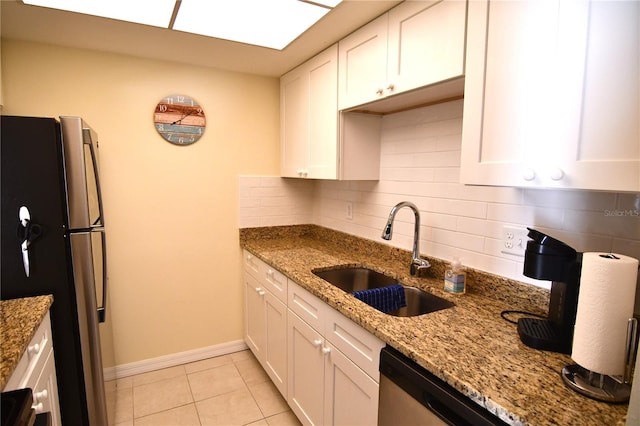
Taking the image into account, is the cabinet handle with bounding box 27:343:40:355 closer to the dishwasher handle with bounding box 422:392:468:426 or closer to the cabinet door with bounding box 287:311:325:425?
the cabinet door with bounding box 287:311:325:425

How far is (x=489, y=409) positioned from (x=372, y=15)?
1.67m

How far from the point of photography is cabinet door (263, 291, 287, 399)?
207 centimetres

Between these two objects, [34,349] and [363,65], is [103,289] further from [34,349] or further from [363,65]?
[363,65]

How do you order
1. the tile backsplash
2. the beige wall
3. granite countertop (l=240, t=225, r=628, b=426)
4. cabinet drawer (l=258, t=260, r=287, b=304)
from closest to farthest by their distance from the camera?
1. granite countertop (l=240, t=225, r=628, b=426)
2. the tile backsplash
3. cabinet drawer (l=258, t=260, r=287, b=304)
4. the beige wall

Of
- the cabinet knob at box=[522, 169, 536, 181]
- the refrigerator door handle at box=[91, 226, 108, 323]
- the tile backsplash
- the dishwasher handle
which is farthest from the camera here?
the refrigerator door handle at box=[91, 226, 108, 323]

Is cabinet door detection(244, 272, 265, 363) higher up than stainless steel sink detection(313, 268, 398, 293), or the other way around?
stainless steel sink detection(313, 268, 398, 293)

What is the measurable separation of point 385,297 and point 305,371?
0.58m

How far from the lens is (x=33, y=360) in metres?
1.27

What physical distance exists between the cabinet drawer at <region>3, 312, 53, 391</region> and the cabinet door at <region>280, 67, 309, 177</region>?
166 cm

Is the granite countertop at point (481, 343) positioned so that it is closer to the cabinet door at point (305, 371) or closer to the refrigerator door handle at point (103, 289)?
the cabinet door at point (305, 371)

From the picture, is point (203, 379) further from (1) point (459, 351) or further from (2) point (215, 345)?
(1) point (459, 351)

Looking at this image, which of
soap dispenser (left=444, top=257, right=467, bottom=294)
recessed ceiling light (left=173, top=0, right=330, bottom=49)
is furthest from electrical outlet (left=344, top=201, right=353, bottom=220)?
recessed ceiling light (left=173, top=0, right=330, bottom=49)

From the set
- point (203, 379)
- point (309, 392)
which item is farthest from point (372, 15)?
point (203, 379)

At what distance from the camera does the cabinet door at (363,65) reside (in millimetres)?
1684
